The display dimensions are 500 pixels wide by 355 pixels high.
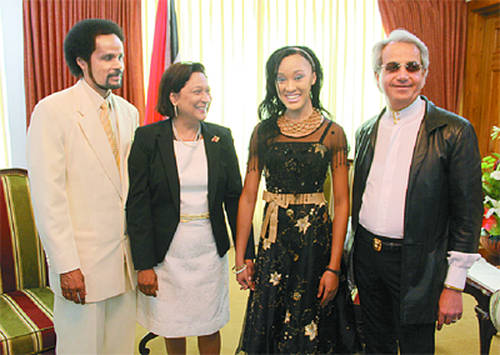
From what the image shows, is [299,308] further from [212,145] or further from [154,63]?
[154,63]

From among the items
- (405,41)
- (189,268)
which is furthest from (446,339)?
(405,41)

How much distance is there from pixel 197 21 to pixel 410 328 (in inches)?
135

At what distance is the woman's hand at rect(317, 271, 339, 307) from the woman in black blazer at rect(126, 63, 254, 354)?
36cm

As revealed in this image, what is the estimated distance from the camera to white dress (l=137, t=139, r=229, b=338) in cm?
178

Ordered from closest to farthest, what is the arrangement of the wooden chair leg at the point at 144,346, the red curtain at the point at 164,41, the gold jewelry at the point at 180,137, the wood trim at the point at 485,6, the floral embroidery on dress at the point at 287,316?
the floral embroidery on dress at the point at 287,316, the gold jewelry at the point at 180,137, the wooden chair leg at the point at 144,346, the red curtain at the point at 164,41, the wood trim at the point at 485,6

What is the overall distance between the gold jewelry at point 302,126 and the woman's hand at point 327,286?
0.58 m

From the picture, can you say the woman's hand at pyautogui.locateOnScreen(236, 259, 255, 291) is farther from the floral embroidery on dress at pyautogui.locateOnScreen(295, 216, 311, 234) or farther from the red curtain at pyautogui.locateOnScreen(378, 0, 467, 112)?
the red curtain at pyautogui.locateOnScreen(378, 0, 467, 112)

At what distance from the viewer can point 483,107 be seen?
4.45 meters

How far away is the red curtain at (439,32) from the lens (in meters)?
4.32

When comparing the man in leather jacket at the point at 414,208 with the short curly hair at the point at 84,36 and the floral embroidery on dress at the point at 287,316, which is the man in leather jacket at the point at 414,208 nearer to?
the floral embroidery on dress at the point at 287,316

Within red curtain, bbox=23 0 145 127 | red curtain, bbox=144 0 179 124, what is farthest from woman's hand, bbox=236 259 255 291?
red curtain, bbox=23 0 145 127

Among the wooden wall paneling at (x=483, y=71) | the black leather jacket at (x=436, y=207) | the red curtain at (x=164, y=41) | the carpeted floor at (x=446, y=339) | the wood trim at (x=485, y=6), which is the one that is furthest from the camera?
the wooden wall paneling at (x=483, y=71)

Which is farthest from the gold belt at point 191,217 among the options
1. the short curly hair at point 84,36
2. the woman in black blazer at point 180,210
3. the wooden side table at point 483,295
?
the wooden side table at point 483,295

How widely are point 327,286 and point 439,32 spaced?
12.4 ft
